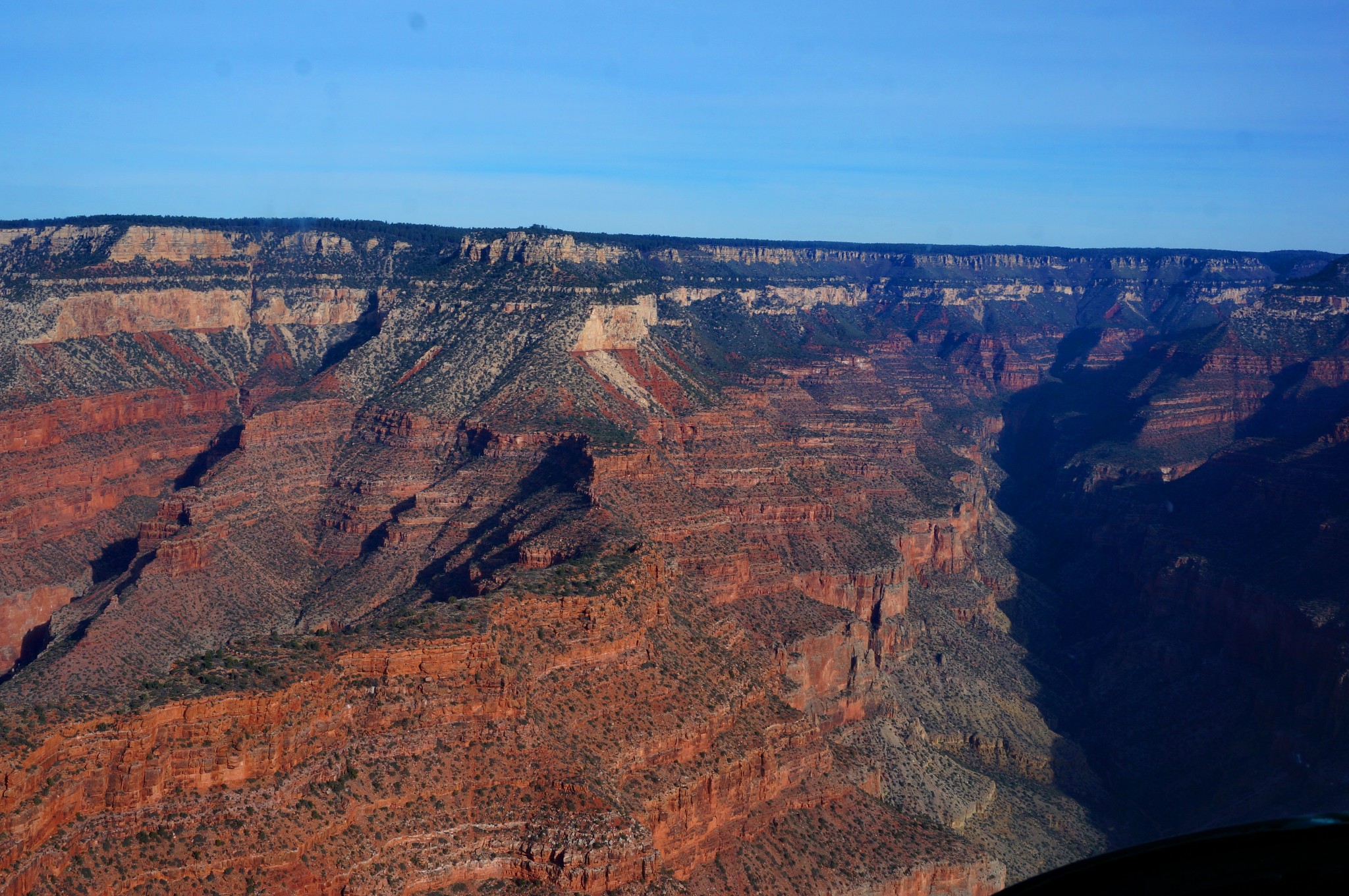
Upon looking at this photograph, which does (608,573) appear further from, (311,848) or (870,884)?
(311,848)

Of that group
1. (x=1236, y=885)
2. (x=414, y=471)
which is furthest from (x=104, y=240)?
(x=1236, y=885)

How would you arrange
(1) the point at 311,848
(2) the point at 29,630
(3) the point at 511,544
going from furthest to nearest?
(2) the point at 29,630 < (3) the point at 511,544 < (1) the point at 311,848

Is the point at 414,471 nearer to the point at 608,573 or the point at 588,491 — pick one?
the point at 588,491

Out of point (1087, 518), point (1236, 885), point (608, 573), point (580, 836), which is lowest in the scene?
point (1087, 518)

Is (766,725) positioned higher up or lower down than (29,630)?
higher up

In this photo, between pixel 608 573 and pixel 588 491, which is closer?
pixel 608 573

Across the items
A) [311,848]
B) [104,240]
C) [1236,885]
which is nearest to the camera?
[1236,885]
